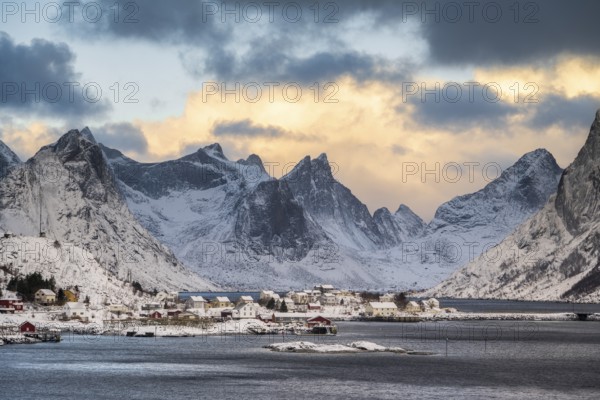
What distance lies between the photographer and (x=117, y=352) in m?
150

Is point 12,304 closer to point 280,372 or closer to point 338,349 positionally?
point 338,349

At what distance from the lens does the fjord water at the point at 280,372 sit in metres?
A: 107

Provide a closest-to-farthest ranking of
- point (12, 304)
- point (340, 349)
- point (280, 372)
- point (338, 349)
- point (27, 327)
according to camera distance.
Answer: point (280, 372) < point (338, 349) < point (340, 349) < point (27, 327) < point (12, 304)

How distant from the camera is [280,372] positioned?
125 metres

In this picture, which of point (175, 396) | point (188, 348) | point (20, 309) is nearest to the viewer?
point (175, 396)

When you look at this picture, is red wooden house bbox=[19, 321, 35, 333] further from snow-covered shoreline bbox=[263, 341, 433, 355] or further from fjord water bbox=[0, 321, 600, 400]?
snow-covered shoreline bbox=[263, 341, 433, 355]

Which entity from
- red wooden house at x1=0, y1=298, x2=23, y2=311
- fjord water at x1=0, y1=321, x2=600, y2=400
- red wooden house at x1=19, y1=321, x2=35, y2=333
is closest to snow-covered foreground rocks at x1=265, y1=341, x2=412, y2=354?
fjord water at x1=0, y1=321, x2=600, y2=400

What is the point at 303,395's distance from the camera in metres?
105

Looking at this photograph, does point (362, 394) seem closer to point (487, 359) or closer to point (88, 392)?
point (88, 392)

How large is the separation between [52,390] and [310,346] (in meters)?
54.4

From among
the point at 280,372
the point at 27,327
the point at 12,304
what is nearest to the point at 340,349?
the point at 280,372

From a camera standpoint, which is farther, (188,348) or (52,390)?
(188,348)

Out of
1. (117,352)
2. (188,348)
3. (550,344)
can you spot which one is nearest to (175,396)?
(117,352)

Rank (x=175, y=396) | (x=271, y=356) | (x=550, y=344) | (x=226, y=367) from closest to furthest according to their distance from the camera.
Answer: (x=175, y=396), (x=226, y=367), (x=271, y=356), (x=550, y=344)
